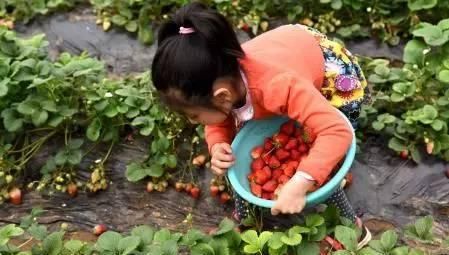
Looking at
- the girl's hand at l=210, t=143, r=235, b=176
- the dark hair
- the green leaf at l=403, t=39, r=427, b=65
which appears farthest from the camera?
the green leaf at l=403, t=39, r=427, b=65

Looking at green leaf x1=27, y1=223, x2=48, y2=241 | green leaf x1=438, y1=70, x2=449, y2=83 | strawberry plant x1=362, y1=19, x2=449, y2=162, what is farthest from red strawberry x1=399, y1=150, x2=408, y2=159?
green leaf x1=27, y1=223, x2=48, y2=241

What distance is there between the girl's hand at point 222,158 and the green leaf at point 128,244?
36 cm

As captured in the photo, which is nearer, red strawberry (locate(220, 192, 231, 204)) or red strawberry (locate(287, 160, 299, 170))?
red strawberry (locate(287, 160, 299, 170))

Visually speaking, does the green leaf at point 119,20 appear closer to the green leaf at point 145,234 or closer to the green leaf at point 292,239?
the green leaf at point 145,234

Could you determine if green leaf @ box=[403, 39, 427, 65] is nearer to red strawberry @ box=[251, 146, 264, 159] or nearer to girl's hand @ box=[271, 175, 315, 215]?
red strawberry @ box=[251, 146, 264, 159]

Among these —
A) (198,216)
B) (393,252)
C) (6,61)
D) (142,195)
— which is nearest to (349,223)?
(393,252)

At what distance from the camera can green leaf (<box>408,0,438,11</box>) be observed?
3164 millimetres

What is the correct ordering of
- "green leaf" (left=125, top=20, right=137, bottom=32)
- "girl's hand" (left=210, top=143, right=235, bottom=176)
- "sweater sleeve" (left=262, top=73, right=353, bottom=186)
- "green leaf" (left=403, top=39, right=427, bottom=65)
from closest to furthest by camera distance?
"sweater sleeve" (left=262, top=73, right=353, bottom=186)
"girl's hand" (left=210, top=143, right=235, bottom=176)
"green leaf" (left=403, top=39, right=427, bottom=65)
"green leaf" (left=125, top=20, right=137, bottom=32)

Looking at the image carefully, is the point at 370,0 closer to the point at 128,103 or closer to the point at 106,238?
the point at 128,103

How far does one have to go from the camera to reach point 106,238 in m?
2.25

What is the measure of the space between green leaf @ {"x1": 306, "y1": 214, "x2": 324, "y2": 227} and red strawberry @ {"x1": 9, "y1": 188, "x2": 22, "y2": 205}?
1.34 m

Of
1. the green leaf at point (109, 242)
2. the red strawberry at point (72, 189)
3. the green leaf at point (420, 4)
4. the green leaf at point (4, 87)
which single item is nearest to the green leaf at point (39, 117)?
the green leaf at point (4, 87)

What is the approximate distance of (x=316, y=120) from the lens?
209cm

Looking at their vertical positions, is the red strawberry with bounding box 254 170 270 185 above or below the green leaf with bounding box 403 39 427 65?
below
